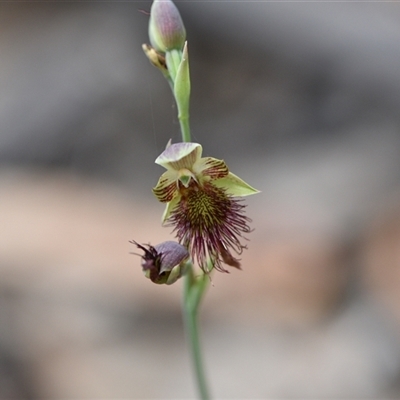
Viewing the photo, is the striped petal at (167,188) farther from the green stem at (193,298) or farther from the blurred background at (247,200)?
the blurred background at (247,200)

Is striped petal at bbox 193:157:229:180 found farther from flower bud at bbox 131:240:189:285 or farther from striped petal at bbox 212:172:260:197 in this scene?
flower bud at bbox 131:240:189:285

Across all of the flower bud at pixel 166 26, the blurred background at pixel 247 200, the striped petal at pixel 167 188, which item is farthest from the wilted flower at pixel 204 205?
the blurred background at pixel 247 200

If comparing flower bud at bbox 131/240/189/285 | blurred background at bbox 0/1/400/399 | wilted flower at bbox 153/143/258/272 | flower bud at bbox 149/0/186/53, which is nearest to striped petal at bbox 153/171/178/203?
wilted flower at bbox 153/143/258/272

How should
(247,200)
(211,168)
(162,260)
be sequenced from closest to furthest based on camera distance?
(162,260) → (211,168) → (247,200)

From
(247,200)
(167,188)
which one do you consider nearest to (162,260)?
(167,188)

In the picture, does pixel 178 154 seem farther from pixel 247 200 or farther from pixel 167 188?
pixel 247 200

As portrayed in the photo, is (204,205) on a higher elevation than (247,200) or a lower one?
lower
